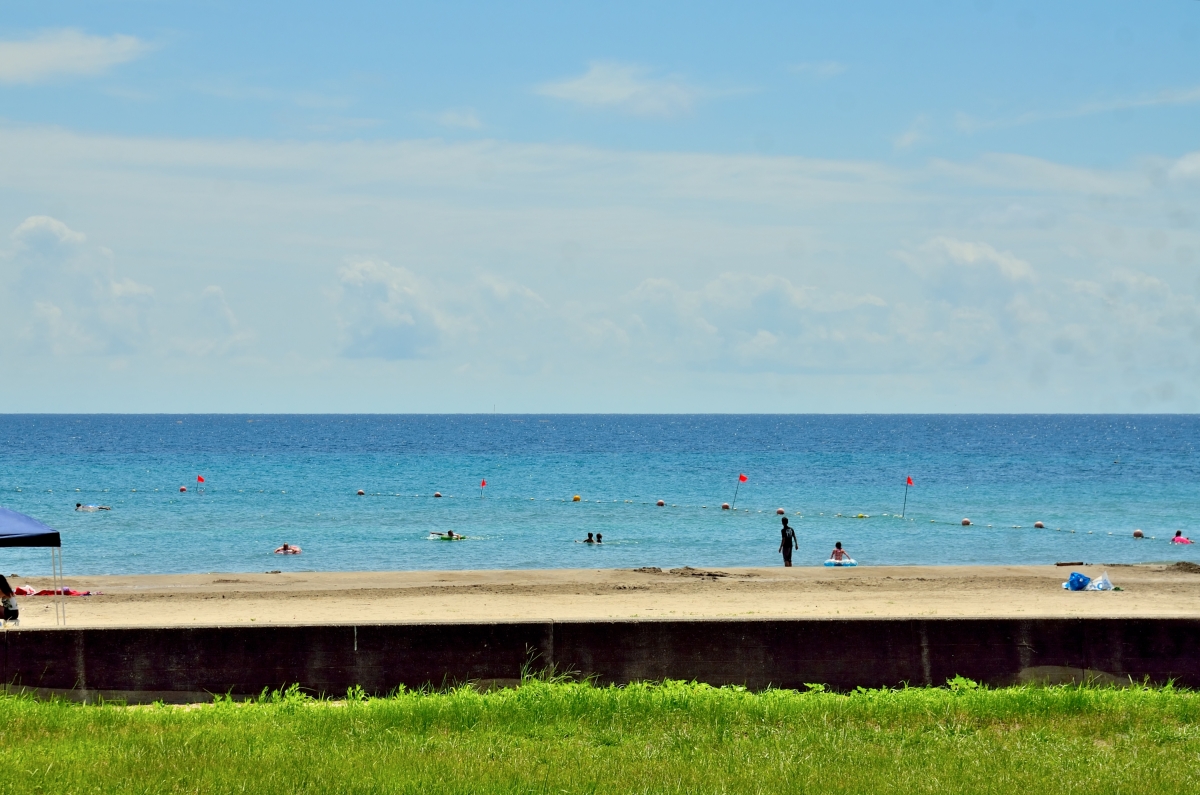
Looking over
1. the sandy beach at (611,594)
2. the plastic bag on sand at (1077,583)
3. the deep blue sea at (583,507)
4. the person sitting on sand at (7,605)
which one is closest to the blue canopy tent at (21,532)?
the person sitting on sand at (7,605)

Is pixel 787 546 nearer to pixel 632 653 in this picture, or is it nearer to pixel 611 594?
pixel 611 594

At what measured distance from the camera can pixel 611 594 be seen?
25312 millimetres

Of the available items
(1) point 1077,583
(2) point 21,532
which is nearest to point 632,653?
(2) point 21,532

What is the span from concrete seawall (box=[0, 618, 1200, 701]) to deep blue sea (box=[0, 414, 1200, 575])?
2555 cm

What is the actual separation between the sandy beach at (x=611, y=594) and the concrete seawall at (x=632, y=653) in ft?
27.3

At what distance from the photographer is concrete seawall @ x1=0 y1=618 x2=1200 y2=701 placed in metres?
9.67

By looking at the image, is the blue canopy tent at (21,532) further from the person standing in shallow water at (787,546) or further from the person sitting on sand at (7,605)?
the person standing in shallow water at (787,546)

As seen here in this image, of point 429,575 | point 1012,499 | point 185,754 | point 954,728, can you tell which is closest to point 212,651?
point 185,754

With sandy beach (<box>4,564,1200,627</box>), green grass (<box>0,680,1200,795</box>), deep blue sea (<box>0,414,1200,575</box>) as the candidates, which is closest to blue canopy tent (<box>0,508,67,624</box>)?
green grass (<box>0,680,1200,795</box>)

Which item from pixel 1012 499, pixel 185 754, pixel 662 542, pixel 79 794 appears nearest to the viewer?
pixel 79 794

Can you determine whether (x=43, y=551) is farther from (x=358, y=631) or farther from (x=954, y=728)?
(x=954, y=728)

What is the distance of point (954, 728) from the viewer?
8.06m

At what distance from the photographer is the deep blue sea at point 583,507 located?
38.7 metres

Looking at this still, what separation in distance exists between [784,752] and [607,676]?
110 inches
